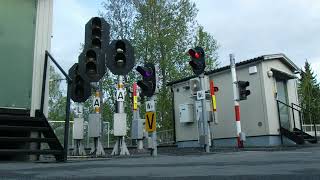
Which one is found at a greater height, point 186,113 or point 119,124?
point 186,113

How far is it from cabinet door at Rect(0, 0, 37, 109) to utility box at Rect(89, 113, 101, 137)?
3.81 meters

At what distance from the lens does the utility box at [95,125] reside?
43.6 feet

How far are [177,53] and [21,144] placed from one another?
22.6 m

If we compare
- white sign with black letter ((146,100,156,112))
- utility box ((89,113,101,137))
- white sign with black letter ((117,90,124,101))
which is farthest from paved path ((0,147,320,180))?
utility box ((89,113,101,137))

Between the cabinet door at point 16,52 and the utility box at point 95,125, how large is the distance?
12.5 ft

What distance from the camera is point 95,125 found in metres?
13.4

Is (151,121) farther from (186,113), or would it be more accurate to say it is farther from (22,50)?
(186,113)

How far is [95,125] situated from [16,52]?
14.2ft

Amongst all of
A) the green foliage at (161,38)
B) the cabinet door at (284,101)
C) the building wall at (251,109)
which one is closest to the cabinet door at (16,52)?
the building wall at (251,109)

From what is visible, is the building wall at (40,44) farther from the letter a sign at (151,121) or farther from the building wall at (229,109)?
the building wall at (229,109)

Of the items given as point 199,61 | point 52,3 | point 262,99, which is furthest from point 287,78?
point 52,3

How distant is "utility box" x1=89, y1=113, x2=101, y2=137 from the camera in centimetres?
1328

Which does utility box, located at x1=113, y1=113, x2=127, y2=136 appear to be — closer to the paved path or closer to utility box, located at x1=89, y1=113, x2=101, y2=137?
utility box, located at x1=89, y1=113, x2=101, y2=137

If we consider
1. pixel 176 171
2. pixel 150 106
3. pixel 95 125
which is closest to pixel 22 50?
pixel 150 106
